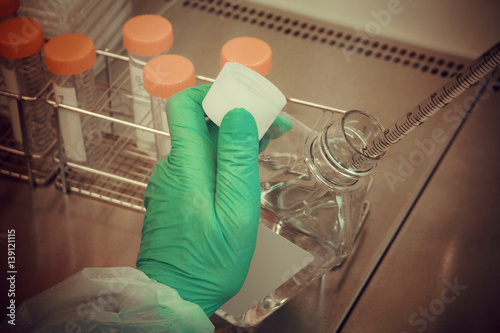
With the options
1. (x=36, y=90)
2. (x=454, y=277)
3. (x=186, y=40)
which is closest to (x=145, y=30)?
(x=36, y=90)

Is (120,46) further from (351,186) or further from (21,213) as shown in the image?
(351,186)

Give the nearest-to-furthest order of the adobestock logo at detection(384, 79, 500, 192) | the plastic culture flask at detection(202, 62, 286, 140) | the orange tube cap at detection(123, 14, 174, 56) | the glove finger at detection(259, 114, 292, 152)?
the plastic culture flask at detection(202, 62, 286, 140) < the glove finger at detection(259, 114, 292, 152) < the orange tube cap at detection(123, 14, 174, 56) < the adobestock logo at detection(384, 79, 500, 192)

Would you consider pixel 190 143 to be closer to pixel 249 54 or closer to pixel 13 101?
pixel 249 54

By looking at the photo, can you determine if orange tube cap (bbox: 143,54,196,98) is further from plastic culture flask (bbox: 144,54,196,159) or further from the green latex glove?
the green latex glove

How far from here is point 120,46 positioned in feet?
4.02

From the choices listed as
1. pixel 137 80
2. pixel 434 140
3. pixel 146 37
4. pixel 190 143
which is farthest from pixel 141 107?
pixel 434 140

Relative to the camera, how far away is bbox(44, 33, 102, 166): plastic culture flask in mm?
830

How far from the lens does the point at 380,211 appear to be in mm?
949

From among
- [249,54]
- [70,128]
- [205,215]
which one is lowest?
[70,128]

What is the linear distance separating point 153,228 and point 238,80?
0.77ft

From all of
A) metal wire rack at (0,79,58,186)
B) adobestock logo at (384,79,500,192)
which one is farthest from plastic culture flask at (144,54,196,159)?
adobestock logo at (384,79,500,192)

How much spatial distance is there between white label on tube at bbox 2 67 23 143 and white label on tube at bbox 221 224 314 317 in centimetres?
52

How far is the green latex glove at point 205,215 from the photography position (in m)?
0.66

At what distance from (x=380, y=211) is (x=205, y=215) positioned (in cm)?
41
